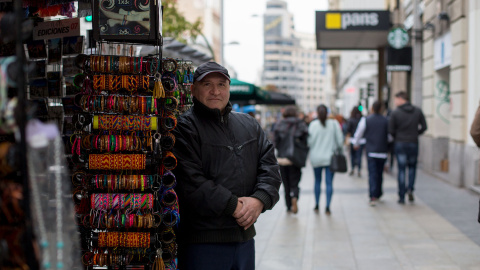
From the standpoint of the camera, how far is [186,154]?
3678 mm

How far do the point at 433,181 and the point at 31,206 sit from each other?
552 inches

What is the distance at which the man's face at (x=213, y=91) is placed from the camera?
3.78 metres

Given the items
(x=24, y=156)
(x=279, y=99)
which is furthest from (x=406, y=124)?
(x=279, y=99)

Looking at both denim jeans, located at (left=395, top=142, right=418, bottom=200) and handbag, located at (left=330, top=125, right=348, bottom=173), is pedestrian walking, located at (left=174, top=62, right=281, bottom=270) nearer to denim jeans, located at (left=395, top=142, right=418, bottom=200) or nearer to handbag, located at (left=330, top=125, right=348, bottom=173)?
handbag, located at (left=330, top=125, right=348, bottom=173)

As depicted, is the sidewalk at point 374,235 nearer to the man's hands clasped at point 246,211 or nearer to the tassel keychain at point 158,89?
the man's hands clasped at point 246,211

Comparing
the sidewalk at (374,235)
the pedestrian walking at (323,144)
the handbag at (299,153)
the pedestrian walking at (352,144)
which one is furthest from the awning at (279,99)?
the handbag at (299,153)

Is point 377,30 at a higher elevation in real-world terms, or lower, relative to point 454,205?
higher

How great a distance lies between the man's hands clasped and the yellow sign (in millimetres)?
17170

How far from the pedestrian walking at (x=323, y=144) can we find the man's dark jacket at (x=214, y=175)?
21.7 ft

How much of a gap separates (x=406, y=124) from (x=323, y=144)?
171cm

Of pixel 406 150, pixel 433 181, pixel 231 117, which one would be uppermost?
pixel 231 117

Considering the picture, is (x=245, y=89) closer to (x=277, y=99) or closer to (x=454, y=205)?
(x=454, y=205)

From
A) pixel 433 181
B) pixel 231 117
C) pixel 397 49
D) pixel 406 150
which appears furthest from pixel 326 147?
pixel 397 49

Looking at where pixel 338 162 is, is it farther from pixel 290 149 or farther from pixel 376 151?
pixel 376 151
